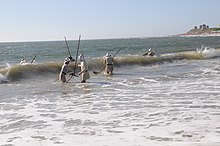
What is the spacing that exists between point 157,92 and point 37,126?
6212 millimetres

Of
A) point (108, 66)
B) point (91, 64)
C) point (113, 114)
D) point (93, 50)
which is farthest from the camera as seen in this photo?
point (93, 50)

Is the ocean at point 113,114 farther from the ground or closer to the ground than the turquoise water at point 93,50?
farther from the ground

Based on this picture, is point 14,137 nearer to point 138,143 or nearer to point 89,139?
point 89,139

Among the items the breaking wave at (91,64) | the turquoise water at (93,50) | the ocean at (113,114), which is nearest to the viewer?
the ocean at (113,114)

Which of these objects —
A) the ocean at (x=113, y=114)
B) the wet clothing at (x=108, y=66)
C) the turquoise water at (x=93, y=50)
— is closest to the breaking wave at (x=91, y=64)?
the wet clothing at (x=108, y=66)

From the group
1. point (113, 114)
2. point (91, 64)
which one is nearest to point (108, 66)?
point (91, 64)

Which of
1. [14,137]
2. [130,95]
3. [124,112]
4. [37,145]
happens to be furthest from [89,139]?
[130,95]

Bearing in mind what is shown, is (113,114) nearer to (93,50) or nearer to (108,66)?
(108,66)

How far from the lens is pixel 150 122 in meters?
10.0

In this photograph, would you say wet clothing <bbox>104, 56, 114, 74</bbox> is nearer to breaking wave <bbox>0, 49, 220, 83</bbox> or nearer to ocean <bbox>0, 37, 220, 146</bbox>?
breaking wave <bbox>0, 49, 220, 83</bbox>

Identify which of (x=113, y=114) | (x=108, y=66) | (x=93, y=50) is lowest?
(x=93, y=50)

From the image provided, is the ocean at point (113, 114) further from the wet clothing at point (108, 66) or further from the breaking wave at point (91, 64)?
the breaking wave at point (91, 64)

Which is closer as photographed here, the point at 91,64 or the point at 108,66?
the point at 108,66

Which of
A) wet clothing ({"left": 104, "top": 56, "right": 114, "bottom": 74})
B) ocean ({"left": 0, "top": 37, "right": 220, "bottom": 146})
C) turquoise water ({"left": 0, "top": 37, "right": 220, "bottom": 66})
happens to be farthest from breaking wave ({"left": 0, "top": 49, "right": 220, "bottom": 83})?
turquoise water ({"left": 0, "top": 37, "right": 220, "bottom": 66})
